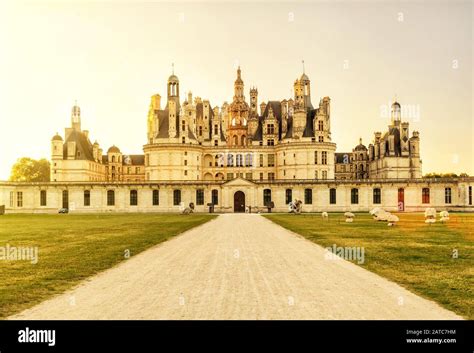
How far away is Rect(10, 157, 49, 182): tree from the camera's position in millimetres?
113938

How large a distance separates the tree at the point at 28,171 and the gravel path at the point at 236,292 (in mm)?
102692

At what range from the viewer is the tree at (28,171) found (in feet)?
374

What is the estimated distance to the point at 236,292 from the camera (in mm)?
13055

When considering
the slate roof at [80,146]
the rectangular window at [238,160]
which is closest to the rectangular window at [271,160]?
the rectangular window at [238,160]

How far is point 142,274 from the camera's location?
16234 millimetres

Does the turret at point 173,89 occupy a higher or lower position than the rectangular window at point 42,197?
higher

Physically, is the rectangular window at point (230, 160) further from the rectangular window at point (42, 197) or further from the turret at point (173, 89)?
the rectangular window at point (42, 197)

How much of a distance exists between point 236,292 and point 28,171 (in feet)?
370

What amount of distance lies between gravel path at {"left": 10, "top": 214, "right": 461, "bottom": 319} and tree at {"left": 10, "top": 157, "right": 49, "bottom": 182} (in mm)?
102692
